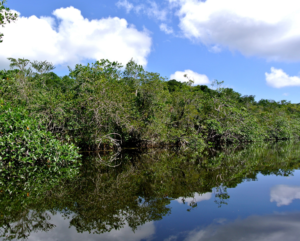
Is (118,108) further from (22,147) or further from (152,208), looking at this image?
(152,208)

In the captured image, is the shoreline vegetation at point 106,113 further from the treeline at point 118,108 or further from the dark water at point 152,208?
the dark water at point 152,208

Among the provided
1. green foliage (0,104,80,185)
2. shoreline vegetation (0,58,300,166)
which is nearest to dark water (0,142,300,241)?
green foliage (0,104,80,185)

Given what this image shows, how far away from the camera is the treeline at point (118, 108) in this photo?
1351 cm

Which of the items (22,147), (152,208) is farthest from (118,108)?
(152,208)

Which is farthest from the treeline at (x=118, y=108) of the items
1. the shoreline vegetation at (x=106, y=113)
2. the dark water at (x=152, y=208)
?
the dark water at (x=152, y=208)

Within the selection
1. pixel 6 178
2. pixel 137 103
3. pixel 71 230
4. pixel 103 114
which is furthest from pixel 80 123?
pixel 71 230

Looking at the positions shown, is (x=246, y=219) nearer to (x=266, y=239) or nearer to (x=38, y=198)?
(x=266, y=239)

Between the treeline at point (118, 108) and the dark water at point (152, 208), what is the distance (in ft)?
14.9

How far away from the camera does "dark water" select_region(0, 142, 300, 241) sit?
14.8 ft

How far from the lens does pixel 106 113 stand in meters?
14.7

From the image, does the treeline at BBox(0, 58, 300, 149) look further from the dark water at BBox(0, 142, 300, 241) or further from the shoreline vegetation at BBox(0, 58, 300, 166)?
the dark water at BBox(0, 142, 300, 241)

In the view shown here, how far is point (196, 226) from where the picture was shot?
4.80 metres

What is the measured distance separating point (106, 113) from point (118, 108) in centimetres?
89

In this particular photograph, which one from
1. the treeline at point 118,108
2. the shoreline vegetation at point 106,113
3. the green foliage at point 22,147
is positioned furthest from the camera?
the treeline at point 118,108
